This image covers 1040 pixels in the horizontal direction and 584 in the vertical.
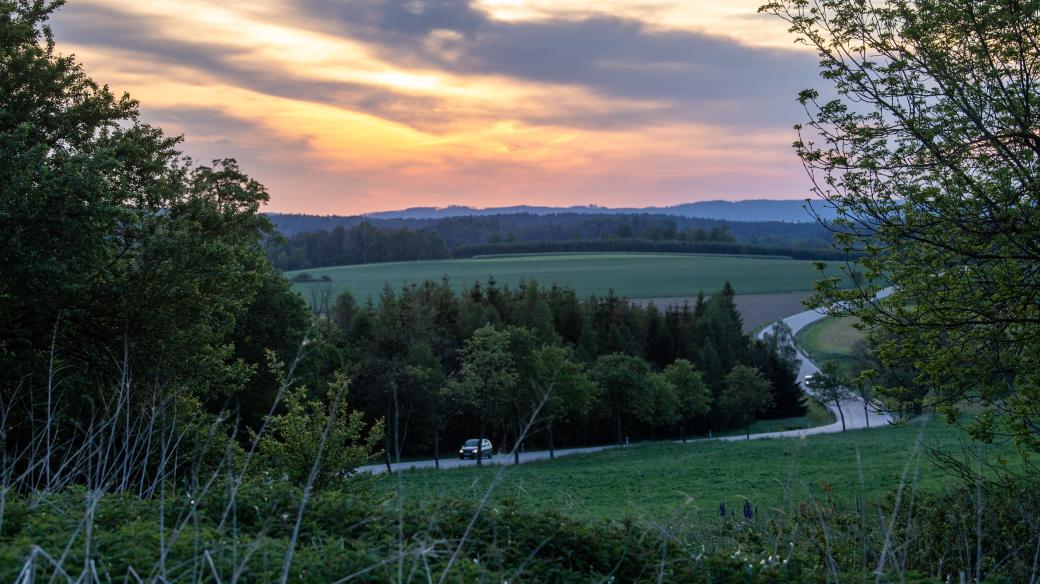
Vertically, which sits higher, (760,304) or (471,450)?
(760,304)

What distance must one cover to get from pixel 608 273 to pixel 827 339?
48575mm

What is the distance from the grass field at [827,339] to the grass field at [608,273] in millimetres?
6298

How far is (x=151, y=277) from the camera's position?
651 inches

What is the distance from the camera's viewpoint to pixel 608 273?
142500 mm

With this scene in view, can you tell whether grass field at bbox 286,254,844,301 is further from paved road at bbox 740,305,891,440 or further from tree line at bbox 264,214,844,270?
paved road at bbox 740,305,891,440

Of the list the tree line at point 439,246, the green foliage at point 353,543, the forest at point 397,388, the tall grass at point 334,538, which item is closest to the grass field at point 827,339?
the tree line at point 439,246

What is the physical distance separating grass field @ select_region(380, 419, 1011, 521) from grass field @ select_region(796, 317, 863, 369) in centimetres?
3951

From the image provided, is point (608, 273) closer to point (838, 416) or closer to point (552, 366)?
point (838, 416)

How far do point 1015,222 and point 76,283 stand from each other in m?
15.1

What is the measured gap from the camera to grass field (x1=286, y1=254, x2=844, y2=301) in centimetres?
12081

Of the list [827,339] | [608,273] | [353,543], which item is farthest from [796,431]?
[608,273]

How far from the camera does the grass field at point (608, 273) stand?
121m

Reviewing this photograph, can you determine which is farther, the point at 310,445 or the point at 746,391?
the point at 746,391

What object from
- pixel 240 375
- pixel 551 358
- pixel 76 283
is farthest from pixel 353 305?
pixel 76 283
